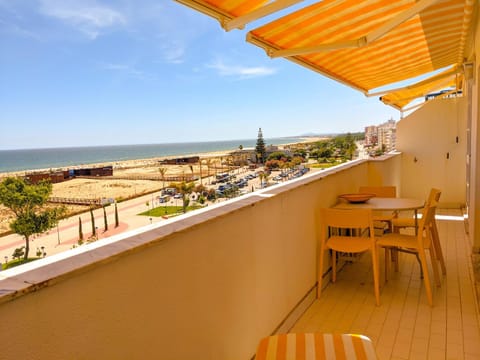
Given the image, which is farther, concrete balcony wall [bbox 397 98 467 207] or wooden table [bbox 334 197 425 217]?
concrete balcony wall [bbox 397 98 467 207]

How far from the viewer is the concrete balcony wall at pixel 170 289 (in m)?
0.88

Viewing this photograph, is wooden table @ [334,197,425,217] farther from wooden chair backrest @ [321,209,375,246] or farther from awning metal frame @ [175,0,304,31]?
awning metal frame @ [175,0,304,31]

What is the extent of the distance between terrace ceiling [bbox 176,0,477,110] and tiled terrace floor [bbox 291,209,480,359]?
216cm

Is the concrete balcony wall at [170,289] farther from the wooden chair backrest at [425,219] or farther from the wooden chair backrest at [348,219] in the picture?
the wooden chair backrest at [425,219]

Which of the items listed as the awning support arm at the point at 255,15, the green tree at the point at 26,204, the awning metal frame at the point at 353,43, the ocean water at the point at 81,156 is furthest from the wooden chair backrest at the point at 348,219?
the ocean water at the point at 81,156

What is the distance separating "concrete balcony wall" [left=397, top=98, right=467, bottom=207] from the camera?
6730 mm

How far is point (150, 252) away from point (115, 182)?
4243 centimetres

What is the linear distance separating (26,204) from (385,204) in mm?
11997

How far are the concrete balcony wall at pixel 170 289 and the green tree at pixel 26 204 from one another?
10237 millimetres

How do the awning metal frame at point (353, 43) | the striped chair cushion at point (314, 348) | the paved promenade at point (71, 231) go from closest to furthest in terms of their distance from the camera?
the striped chair cushion at point (314, 348), the awning metal frame at point (353, 43), the paved promenade at point (71, 231)

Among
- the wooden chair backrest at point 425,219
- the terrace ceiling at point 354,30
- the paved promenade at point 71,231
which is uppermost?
the terrace ceiling at point 354,30

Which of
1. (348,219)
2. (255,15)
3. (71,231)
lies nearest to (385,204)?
(348,219)

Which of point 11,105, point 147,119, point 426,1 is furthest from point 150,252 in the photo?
point 147,119

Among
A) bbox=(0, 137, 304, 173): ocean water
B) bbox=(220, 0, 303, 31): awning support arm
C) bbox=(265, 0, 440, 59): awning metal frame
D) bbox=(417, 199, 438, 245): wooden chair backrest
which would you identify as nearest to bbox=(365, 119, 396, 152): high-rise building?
bbox=(417, 199, 438, 245): wooden chair backrest
